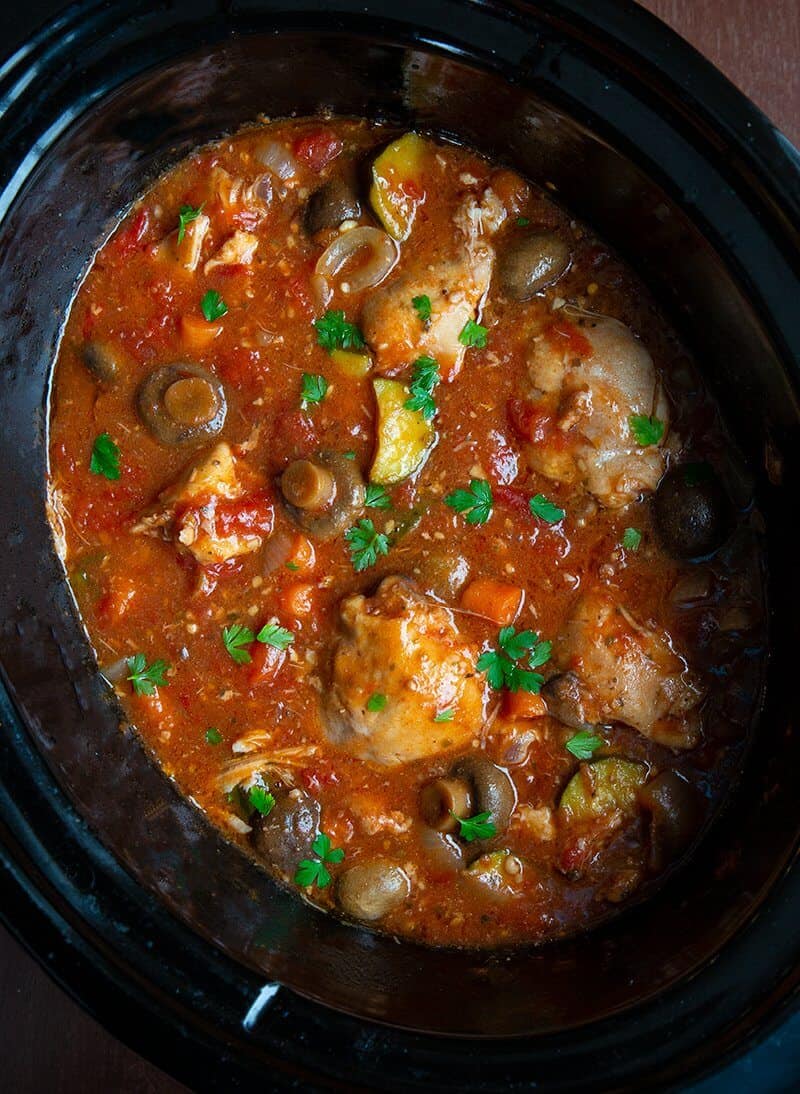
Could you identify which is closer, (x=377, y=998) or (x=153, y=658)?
(x=377, y=998)

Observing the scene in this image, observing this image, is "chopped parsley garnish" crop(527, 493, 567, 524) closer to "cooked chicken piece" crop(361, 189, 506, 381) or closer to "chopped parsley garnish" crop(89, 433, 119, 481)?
"cooked chicken piece" crop(361, 189, 506, 381)

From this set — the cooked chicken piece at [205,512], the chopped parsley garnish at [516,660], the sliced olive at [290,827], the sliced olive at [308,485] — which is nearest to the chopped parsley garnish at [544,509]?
the chopped parsley garnish at [516,660]

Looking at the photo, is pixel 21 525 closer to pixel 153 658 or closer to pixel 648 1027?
pixel 153 658

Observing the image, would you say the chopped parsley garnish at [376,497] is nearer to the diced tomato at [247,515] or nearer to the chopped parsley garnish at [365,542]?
the chopped parsley garnish at [365,542]

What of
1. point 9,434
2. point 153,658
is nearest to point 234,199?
point 9,434

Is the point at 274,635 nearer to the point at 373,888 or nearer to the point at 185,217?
the point at 373,888

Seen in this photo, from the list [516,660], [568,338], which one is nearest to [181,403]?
[568,338]
